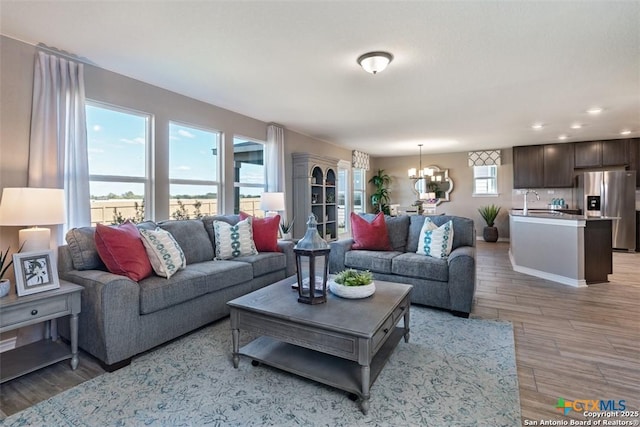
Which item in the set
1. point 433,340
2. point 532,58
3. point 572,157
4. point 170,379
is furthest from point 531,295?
point 572,157

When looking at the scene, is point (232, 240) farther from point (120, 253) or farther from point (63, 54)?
point (63, 54)

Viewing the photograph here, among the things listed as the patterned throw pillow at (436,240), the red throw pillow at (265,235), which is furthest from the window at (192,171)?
the patterned throw pillow at (436,240)

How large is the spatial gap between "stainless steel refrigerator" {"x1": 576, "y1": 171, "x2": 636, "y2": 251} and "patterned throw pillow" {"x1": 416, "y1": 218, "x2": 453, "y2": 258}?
543 cm

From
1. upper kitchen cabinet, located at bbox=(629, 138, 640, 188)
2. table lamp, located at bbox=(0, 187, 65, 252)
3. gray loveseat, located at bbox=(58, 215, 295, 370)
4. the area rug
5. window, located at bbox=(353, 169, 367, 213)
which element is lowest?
the area rug

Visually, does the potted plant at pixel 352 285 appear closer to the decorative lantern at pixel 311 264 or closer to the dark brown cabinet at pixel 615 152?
the decorative lantern at pixel 311 264

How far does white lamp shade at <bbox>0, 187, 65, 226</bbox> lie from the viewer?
2.21 metres

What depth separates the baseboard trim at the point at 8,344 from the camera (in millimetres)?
2416

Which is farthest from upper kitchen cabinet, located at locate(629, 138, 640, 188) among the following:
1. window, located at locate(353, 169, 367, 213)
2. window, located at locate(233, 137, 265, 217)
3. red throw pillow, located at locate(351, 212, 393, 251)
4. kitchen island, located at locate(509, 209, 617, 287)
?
window, located at locate(233, 137, 265, 217)

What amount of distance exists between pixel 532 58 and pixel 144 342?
4046 millimetres

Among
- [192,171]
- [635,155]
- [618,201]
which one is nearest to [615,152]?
[635,155]

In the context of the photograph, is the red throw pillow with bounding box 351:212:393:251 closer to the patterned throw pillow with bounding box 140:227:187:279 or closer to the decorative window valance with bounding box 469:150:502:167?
the patterned throw pillow with bounding box 140:227:187:279

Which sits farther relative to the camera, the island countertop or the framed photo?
the island countertop

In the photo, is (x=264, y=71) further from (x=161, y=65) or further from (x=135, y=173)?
(x=135, y=173)

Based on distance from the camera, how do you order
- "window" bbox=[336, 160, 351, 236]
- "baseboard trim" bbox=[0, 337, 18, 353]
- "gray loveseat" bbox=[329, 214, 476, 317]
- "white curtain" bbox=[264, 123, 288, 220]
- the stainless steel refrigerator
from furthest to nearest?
"window" bbox=[336, 160, 351, 236], the stainless steel refrigerator, "white curtain" bbox=[264, 123, 288, 220], "gray loveseat" bbox=[329, 214, 476, 317], "baseboard trim" bbox=[0, 337, 18, 353]
